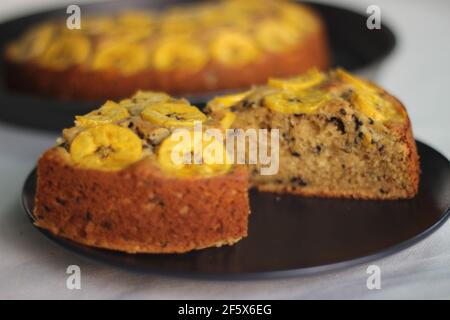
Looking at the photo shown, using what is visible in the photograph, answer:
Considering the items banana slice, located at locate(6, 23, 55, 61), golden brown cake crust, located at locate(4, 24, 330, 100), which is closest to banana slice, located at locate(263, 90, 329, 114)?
golden brown cake crust, located at locate(4, 24, 330, 100)

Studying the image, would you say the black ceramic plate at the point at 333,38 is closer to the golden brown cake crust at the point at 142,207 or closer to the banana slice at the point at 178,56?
the banana slice at the point at 178,56

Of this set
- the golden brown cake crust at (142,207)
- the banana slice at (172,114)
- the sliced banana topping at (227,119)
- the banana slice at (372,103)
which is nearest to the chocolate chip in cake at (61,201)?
the golden brown cake crust at (142,207)

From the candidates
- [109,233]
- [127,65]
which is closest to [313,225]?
[109,233]

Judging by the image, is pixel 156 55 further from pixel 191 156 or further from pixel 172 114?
pixel 191 156

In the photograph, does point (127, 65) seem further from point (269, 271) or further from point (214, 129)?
point (269, 271)

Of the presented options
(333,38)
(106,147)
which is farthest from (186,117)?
(333,38)

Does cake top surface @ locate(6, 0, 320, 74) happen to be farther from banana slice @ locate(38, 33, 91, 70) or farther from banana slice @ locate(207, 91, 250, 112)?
banana slice @ locate(207, 91, 250, 112)
